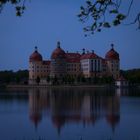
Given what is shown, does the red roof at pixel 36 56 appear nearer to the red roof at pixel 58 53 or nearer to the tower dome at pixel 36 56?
the tower dome at pixel 36 56

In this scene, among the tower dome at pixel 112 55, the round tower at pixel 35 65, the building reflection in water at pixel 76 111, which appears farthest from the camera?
the round tower at pixel 35 65

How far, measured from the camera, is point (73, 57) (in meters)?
85.1

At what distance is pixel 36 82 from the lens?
7906 centimetres

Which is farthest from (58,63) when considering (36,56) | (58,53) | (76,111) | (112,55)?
(76,111)

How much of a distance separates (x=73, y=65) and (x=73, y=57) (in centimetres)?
219

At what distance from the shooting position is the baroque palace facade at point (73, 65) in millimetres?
79938

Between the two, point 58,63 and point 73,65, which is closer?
point 58,63

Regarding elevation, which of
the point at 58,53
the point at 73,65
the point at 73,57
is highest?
the point at 58,53

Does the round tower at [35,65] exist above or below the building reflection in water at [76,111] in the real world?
above

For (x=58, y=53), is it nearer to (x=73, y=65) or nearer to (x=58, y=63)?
(x=58, y=63)

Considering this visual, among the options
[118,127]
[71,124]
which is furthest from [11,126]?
[118,127]

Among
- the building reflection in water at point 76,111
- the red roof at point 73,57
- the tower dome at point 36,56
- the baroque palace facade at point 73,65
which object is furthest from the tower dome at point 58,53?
the building reflection in water at point 76,111

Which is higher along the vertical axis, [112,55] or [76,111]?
[112,55]

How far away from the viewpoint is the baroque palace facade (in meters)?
79.9
